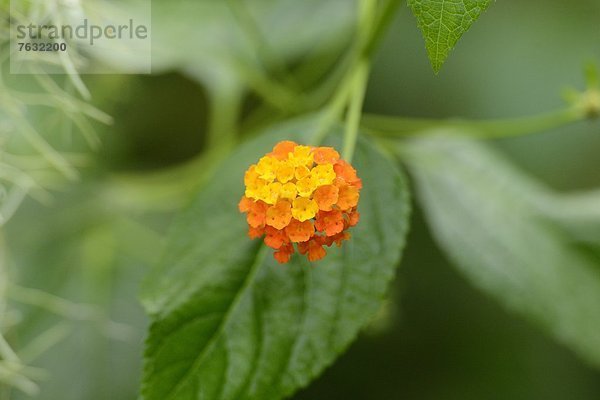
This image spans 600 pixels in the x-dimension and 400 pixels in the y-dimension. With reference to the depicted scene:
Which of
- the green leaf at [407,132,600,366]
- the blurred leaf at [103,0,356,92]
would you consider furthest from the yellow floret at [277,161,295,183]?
the blurred leaf at [103,0,356,92]

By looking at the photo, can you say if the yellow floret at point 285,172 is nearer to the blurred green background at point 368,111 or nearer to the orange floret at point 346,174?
the orange floret at point 346,174

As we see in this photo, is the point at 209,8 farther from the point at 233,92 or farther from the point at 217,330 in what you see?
the point at 217,330

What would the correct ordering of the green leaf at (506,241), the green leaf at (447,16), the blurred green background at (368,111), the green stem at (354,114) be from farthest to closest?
the blurred green background at (368,111) → the green leaf at (506,241) → the green stem at (354,114) → the green leaf at (447,16)

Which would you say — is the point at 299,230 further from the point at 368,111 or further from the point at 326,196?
the point at 368,111

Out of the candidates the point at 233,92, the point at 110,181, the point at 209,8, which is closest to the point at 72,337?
the point at 110,181

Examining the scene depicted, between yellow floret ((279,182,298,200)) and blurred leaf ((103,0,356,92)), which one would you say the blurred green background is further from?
yellow floret ((279,182,298,200))

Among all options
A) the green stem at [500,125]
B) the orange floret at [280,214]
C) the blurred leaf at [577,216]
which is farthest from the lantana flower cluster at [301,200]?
the blurred leaf at [577,216]
